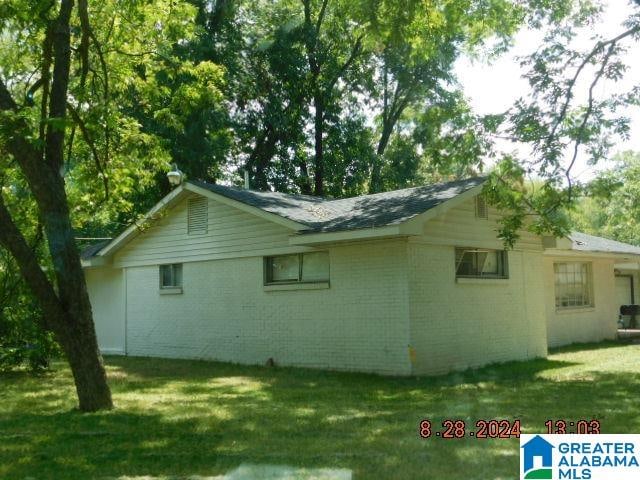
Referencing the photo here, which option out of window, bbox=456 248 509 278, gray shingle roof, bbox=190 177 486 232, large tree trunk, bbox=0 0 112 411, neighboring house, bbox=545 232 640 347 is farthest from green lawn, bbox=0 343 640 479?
neighboring house, bbox=545 232 640 347

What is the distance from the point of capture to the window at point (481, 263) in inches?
566

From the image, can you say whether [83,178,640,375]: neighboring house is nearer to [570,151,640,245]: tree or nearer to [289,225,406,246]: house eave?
[289,225,406,246]: house eave

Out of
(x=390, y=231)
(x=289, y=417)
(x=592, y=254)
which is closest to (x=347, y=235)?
(x=390, y=231)

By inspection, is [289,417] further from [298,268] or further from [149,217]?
[149,217]

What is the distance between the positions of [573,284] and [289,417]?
14129mm

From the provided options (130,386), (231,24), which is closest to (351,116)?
(231,24)

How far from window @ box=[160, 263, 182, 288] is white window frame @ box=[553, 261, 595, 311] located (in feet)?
34.0

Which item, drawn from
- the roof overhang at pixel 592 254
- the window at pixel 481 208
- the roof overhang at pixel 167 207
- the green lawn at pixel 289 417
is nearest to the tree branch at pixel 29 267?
the green lawn at pixel 289 417

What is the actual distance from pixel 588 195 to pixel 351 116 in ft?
66.1

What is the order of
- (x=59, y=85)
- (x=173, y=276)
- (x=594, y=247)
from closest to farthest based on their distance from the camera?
(x=59, y=85) → (x=173, y=276) → (x=594, y=247)

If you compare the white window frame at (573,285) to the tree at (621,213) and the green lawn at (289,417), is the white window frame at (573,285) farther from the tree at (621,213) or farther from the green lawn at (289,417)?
the green lawn at (289,417)

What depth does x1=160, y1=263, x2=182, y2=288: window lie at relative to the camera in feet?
58.9

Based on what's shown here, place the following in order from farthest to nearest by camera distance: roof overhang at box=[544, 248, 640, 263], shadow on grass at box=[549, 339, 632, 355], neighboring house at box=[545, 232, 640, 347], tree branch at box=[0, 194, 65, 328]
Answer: neighboring house at box=[545, 232, 640, 347] < roof overhang at box=[544, 248, 640, 263] < shadow on grass at box=[549, 339, 632, 355] < tree branch at box=[0, 194, 65, 328]

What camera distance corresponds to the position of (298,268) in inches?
588
